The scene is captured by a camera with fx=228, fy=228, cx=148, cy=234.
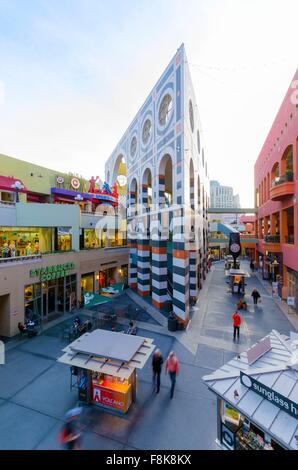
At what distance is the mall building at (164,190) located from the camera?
1603 cm

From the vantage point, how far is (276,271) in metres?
26.2

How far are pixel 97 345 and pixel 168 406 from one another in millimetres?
3311

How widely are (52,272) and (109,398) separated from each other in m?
11.0

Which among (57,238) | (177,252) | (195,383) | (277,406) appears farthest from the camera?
(57,238)

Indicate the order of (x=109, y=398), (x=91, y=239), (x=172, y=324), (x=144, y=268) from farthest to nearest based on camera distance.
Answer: (x=91, y=239)
(x=144, y=268)
(x=172, y=324)
(x=109, y=398)

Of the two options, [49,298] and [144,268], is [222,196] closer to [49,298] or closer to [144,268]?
[144,268]

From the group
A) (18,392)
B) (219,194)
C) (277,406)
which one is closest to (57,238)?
(18,392)

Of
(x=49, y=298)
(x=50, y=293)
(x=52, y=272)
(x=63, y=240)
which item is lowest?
(x=49, y=298)

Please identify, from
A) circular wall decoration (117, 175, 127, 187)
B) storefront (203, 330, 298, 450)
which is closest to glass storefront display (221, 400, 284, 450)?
storefront (203, 330, 298, 450)

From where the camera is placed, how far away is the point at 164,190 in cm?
1984

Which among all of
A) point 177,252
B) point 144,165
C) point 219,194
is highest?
point 219,194

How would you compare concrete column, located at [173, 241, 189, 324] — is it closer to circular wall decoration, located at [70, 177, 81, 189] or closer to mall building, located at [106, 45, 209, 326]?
mall building, located at [106, 45, 209, 326]

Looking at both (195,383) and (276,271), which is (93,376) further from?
(276,271)

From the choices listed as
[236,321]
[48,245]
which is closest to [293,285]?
[236,321]
